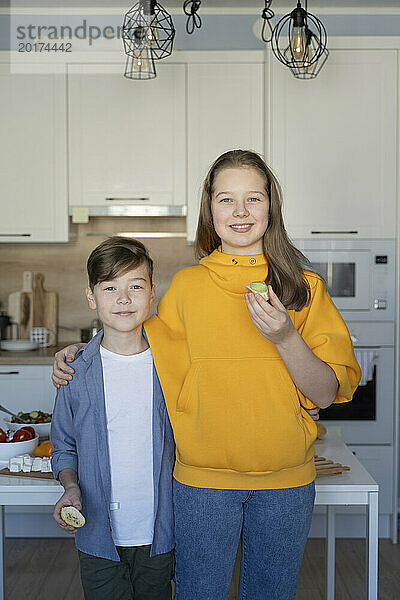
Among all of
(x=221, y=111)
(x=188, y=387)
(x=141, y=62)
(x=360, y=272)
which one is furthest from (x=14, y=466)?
(x=141, y=62)

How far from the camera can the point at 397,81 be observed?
2.49m

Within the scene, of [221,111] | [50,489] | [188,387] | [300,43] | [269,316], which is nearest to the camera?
[269,316]

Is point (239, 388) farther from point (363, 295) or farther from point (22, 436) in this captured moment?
point (363, 295)

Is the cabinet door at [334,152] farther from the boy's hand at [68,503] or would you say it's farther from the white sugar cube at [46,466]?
the boy's hand at [68,503]

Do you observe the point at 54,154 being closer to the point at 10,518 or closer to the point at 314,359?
the point at 10,518

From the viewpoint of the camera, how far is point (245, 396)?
1.10 metres

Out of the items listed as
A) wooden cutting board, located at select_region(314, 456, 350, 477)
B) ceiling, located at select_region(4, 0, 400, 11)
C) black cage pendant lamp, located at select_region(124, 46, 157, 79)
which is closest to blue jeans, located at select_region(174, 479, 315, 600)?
wooden cutting board, located at select_region(314, 456, 350, 477)

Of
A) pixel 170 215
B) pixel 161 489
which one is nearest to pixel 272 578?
pixel 161 489

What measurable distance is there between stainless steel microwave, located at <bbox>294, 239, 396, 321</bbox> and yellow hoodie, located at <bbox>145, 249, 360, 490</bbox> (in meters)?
1.38

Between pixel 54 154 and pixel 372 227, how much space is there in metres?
1.20

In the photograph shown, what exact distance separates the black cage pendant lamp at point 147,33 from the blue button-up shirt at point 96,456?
4.82 feet

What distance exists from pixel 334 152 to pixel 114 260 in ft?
5.02

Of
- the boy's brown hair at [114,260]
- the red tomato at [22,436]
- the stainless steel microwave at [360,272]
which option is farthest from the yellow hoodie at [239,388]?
the stainless steel microwave at [360,272]

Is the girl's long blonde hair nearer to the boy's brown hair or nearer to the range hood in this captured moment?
the boy's brown hair
